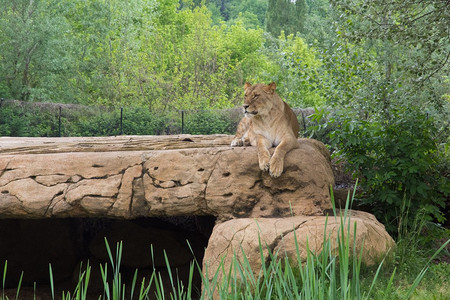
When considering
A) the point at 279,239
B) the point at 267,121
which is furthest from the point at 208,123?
the point at 279,239

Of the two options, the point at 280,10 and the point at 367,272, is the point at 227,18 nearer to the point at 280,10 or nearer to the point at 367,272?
the point at 280,10

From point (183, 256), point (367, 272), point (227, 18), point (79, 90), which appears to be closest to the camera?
point (367, 272)

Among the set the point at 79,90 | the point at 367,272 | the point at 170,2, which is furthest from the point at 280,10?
the point at 367,272

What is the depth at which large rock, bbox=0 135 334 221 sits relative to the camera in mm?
6453

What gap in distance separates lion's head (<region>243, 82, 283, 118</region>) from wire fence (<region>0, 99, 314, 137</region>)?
10.5 metres

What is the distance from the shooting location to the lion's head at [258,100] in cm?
668

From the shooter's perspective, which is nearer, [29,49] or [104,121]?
[104,121]

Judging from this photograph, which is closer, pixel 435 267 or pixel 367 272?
pixel 367 272

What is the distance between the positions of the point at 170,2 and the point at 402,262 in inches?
1318

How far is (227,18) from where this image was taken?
6094 centimetres

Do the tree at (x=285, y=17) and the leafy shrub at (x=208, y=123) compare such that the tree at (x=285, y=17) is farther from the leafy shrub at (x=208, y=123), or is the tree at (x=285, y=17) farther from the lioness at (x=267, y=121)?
the lioness at (x=267, y=121)

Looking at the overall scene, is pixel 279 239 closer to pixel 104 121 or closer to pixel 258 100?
pixel 258 100

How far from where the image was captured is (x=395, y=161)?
8469 millimetres

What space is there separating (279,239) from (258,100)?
66.2 inches
